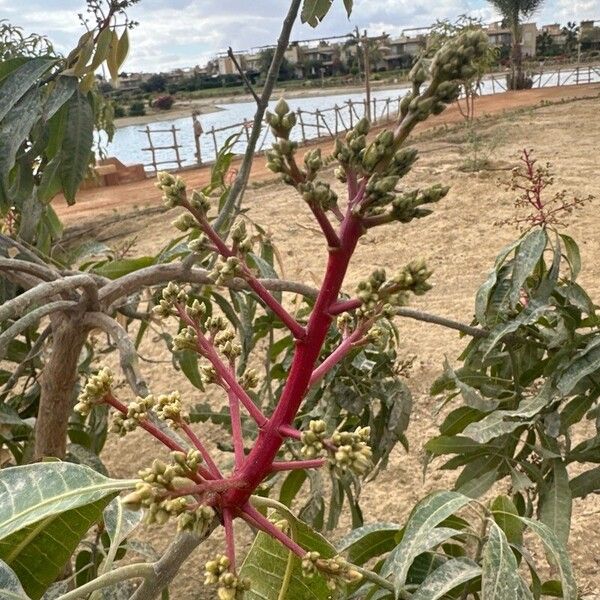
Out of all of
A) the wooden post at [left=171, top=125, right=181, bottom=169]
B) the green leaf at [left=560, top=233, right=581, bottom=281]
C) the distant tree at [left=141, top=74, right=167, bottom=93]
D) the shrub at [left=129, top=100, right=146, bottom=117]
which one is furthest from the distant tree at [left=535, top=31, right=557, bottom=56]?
the green leaf at [left=560, top=233, right=581, bottom=281]

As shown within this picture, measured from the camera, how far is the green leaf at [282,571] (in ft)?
1.94

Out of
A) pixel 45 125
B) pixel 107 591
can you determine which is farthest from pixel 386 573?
pixel 45 125

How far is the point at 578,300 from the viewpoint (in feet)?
3.62

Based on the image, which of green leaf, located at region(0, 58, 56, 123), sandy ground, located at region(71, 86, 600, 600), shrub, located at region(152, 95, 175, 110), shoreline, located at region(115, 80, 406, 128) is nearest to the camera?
green leaf, located at region(0, 58, 56, 123)

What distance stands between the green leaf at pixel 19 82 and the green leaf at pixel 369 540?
0.81 metres

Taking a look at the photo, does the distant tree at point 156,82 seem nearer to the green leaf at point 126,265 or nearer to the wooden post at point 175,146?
the wooden post at point 175,146

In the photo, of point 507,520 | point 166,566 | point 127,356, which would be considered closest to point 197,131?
point 127,356

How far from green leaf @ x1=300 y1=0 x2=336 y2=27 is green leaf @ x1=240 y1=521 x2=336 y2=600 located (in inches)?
29.3

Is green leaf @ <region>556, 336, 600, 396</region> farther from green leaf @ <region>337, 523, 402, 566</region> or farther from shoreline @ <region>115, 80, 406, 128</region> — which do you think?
shoreline @ <region>115, 80, 406, 128</region>

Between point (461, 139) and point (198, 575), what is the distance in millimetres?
9506

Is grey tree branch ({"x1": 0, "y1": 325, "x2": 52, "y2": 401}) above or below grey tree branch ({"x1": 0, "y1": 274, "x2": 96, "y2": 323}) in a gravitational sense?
below

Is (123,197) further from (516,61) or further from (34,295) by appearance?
(516,61)

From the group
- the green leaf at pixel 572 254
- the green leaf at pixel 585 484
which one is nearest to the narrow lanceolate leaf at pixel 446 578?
the green leaf at pixel 585 484

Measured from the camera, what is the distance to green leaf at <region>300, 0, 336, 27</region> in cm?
101
